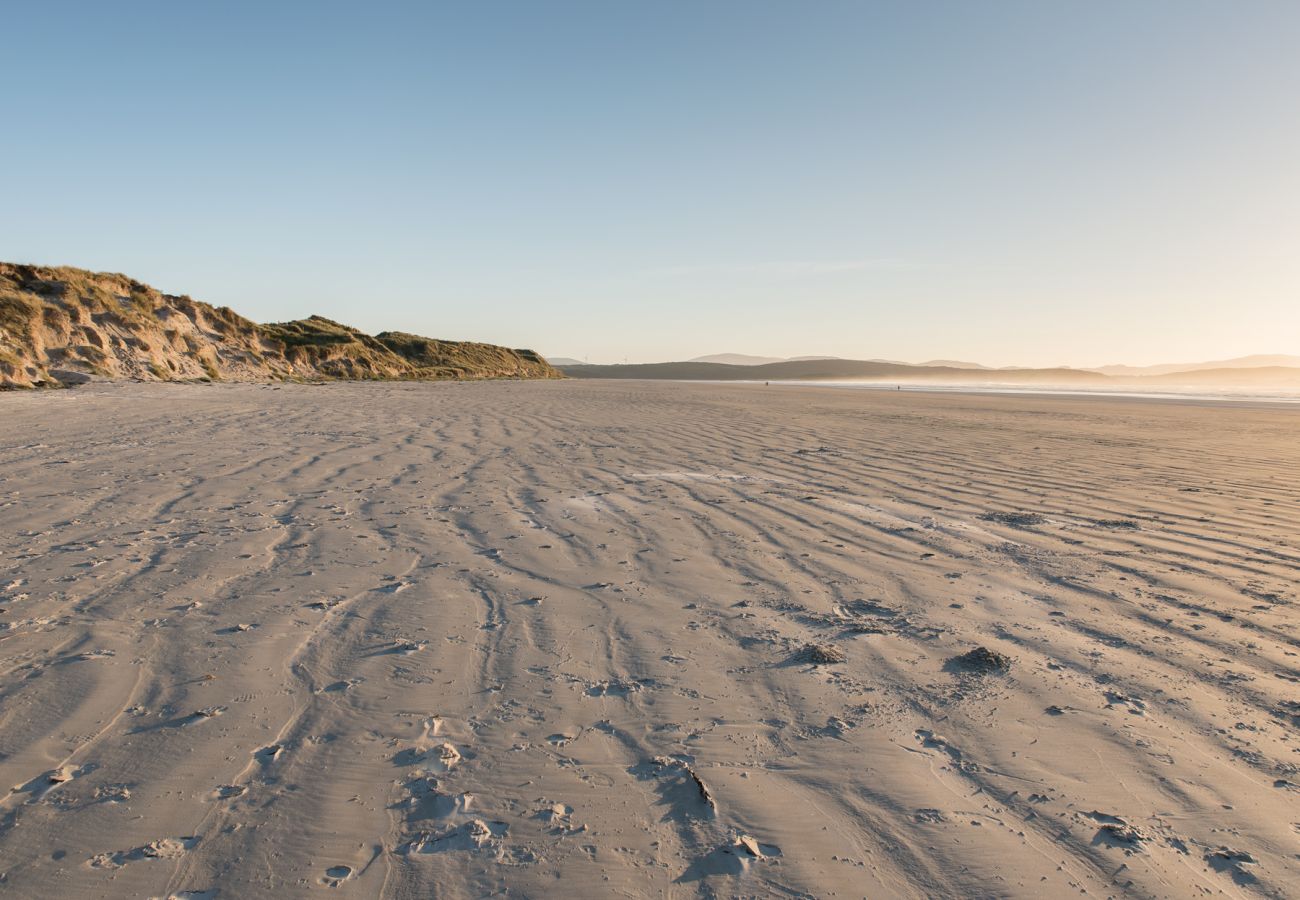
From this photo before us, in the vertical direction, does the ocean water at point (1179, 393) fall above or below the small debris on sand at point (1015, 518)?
below

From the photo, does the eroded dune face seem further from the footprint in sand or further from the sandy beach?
the footprint in sand

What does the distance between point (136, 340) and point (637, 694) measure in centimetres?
2486

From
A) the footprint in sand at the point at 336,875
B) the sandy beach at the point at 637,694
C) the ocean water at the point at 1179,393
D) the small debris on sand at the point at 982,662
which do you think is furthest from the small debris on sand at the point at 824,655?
the ocean water at the point at 1179,393

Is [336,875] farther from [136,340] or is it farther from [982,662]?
[136,340]

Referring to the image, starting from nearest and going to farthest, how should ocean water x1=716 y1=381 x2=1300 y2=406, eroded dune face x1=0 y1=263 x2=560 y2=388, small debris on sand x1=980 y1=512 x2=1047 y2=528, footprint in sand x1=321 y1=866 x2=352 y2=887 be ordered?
footprint in sand x1=321 y1=866 x2=352 y2=887
small debris on sand x1=980 y1=512 x2=1047 y2=528
eroded dune face x1=0 y1=263 x2=560 y2=388
ocean water x1=716 y1=381 x2=1300 y2=406

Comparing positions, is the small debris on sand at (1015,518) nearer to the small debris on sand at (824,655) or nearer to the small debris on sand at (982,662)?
the small debris on sand at (982,662)

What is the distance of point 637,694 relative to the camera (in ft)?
8.85

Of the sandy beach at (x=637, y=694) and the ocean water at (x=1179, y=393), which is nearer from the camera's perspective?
the sandy beach at (x=637, y=694)

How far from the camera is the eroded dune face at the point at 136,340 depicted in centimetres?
1817

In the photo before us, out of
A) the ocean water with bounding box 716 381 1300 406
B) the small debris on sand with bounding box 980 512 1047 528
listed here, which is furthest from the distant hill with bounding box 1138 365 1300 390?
the small debris on sand with bounding box 980 512 1047 528

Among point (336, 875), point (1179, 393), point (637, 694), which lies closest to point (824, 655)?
point (637, 694)

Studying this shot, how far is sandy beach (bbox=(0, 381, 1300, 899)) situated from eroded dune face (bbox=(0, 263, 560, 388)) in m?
16.2

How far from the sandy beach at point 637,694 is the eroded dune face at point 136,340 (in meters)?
16.2

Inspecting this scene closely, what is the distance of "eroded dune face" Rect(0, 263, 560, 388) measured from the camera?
1817 cm
